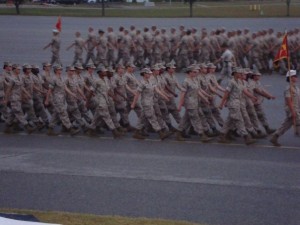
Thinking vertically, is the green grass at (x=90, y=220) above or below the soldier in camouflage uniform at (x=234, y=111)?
below

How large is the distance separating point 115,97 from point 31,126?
2248 mm

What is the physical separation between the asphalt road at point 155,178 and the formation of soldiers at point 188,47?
33.0ft

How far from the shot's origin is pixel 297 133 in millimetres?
16266

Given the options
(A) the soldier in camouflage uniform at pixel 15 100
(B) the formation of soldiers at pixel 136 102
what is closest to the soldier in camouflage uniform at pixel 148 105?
(B) the formation of soldiers at pixel 136 102

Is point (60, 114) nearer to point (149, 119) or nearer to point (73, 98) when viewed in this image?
point (73, 98)

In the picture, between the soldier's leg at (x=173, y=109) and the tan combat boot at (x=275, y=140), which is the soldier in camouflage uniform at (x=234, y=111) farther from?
the soldier's leg at (x=173, y=109)

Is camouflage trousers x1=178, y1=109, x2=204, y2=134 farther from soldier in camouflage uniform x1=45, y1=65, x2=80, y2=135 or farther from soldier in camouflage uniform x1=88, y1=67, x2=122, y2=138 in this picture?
soldier in camouflage uniform x1=45, y1=65, x2=80, y2=135

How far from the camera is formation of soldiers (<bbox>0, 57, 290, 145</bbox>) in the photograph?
17078 millimetres

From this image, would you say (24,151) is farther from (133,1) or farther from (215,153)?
(133,1)

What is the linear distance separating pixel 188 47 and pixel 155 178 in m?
16.7

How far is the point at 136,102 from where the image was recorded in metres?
18.1

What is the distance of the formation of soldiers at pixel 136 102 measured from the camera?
56.0ft

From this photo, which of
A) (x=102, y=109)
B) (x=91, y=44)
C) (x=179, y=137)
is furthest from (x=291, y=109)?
(x=91, y=44)

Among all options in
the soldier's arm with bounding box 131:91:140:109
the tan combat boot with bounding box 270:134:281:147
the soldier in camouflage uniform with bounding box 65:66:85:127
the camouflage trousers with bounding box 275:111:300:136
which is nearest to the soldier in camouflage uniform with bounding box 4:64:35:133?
the soldier in camouflage uniform with bounding box 65:66:85:127
